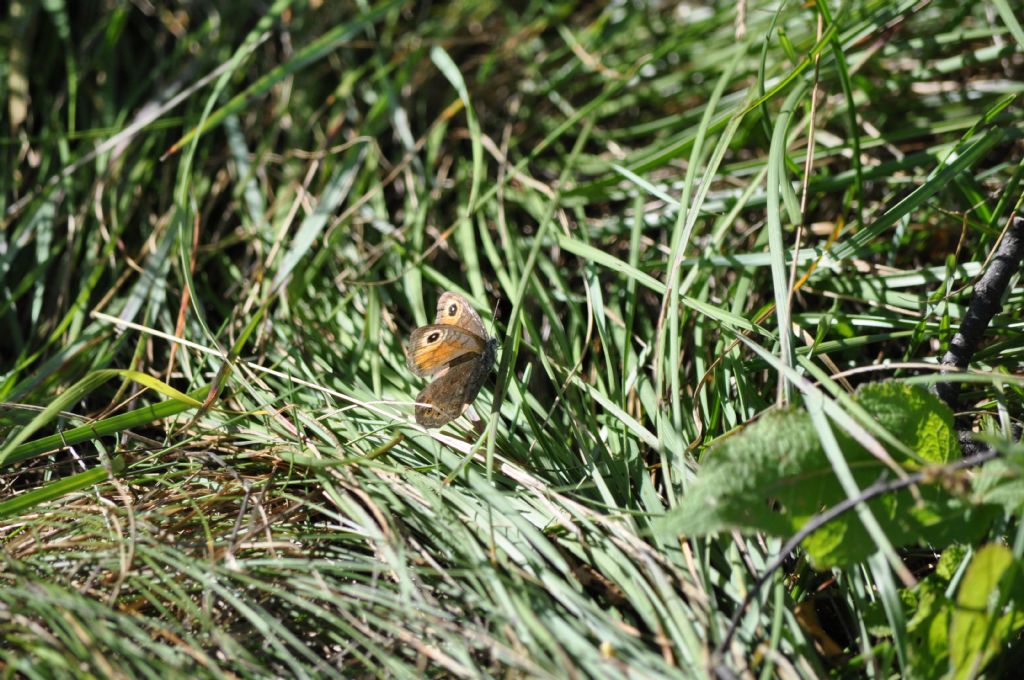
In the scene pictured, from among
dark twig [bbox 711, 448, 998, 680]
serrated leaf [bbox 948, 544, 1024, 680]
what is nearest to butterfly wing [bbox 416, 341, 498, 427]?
dark twig [bbox 711, 448, 998, 680]

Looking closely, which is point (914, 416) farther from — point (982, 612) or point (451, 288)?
point (451, 288)

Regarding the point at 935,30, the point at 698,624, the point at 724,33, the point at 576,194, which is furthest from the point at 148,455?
the point at 935,30

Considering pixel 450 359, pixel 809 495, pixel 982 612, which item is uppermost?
pixel 450 359

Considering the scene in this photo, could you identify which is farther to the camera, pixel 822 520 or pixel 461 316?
pixel 461 316

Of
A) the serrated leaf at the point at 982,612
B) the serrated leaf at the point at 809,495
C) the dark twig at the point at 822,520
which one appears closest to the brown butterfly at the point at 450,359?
the serrated leaf at the point at 809,495

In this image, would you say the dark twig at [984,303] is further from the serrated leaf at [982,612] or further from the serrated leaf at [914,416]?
→ the serrated leaf at [982,612]

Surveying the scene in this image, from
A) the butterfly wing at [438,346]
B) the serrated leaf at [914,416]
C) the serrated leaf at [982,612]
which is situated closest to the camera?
the serrated leaf at [982,612]

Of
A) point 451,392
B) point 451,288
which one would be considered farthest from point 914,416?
point 451,288
